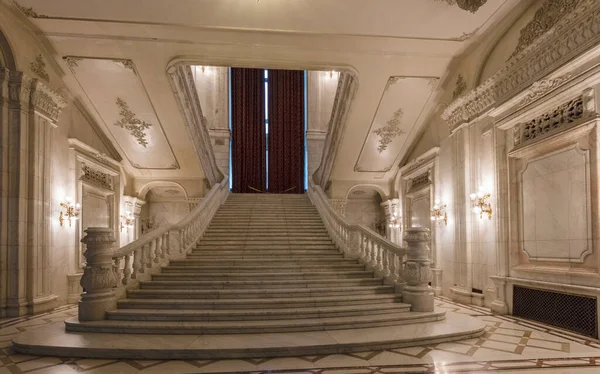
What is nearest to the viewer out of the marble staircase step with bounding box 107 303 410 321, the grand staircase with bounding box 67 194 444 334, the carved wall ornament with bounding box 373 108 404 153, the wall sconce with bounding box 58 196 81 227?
the grand staircase with bounding box 67 194 444 334

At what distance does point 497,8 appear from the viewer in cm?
698

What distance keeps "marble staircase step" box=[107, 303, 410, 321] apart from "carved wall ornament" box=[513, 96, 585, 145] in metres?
3.49

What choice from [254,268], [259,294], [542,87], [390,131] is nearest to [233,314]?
[259,294]

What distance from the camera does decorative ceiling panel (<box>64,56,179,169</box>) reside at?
858 cm

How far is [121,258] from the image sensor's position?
6344mm

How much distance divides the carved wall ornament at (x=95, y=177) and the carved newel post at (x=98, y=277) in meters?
3.91

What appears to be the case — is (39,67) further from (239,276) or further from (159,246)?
(239,276)

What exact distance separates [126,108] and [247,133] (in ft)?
23.2

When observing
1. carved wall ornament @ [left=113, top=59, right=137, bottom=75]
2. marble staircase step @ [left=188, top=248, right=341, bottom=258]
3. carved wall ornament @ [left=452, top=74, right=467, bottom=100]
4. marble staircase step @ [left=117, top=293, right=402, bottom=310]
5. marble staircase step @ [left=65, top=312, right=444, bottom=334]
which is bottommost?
marble staircase step @ [left=65, top=312, right=444, bottom=334]

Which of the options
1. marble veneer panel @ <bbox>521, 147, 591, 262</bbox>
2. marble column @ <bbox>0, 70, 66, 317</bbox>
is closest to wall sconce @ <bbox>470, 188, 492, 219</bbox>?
marble veneer panel @ <bbox>521, 147, 591, 262</bbox>

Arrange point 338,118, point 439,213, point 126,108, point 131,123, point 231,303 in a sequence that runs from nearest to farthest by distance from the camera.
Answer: point 231,303, point 439,213, point 126,108, point 131,123, point 338,118

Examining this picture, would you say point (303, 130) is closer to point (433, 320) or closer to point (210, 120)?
point (210, 120)

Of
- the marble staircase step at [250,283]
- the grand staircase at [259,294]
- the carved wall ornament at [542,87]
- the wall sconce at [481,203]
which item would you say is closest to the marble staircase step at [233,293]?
the grand staircase at [259,294]

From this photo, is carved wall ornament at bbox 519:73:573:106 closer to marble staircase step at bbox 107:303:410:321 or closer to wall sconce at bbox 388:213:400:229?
marble staircase step at bbox 107:303:410:321
